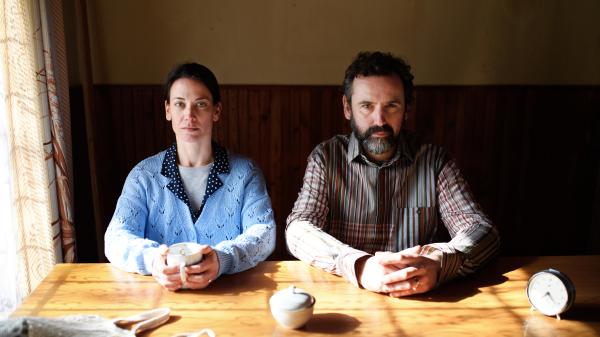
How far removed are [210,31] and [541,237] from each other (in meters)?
2.84

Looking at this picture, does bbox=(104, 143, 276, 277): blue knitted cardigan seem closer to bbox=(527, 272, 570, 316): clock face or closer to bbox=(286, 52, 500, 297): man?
bbox=(286, 52, 500, 297): man

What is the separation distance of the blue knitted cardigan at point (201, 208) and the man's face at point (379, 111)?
0.49m

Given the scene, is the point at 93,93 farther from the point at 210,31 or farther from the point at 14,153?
the point at 14,153

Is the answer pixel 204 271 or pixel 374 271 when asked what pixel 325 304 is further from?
pixel 204 271

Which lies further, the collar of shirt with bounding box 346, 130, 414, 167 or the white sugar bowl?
the collar of shirt with bounding box 346, 130, 414, 167

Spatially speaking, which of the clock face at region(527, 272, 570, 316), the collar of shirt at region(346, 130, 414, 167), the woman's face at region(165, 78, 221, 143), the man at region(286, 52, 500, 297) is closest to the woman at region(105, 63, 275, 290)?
the woman's face at region(165, 78, 221, 143)

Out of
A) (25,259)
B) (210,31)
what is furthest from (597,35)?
(25,259)

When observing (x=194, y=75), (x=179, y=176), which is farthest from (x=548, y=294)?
(x=194, y=75)

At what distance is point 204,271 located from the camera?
127 cm

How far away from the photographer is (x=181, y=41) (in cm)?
284

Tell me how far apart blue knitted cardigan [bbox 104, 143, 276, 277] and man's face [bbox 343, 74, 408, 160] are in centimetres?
49

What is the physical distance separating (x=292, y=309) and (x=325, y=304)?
190 millimetres

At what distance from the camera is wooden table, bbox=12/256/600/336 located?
1.08 metres

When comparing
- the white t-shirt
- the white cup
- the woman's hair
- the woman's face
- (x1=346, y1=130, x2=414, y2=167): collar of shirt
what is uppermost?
the woman's hair
